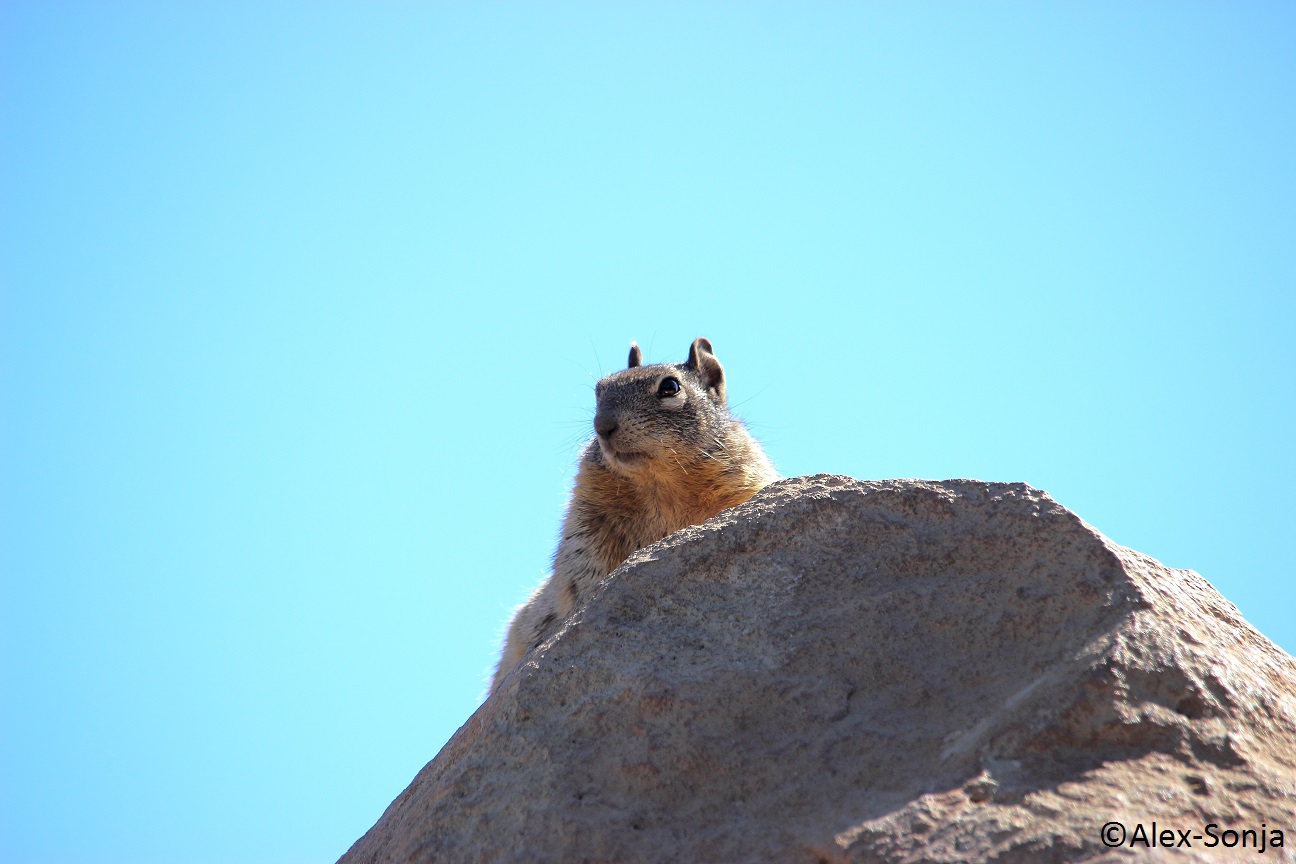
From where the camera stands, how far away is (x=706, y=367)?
10570 mm

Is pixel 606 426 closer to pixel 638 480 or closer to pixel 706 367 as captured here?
pixel 638 480

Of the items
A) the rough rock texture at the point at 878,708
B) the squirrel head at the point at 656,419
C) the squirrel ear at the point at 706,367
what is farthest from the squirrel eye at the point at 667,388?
the rough rock texture at the point at 878,708

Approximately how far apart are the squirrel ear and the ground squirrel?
71 centimetres

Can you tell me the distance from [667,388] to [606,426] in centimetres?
87

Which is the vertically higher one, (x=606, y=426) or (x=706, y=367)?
(x=706, y=367)

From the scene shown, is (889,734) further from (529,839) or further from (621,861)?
(529,839)

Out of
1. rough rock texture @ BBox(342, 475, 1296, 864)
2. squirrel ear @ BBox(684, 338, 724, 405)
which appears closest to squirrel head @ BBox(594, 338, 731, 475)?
squirrel ear @ BBox(684, 338, 724, 405)

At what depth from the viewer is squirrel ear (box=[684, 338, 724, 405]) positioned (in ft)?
34.3

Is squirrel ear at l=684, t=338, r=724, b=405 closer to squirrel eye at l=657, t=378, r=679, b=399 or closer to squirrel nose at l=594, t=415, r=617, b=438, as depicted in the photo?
squirrel eye at l=657, t=378, r=679, b=399

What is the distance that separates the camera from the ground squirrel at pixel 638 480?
8.70 m

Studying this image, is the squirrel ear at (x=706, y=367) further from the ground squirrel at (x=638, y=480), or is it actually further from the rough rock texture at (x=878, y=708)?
the rough rock texture at (x=878, y=708)

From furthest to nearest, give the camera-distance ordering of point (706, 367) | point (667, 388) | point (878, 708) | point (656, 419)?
point (706, 367) → point (667, 388) → point (656, 419) → point (878, 708)

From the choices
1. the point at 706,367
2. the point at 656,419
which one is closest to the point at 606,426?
the point at 656,419

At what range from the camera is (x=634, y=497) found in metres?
9.09
